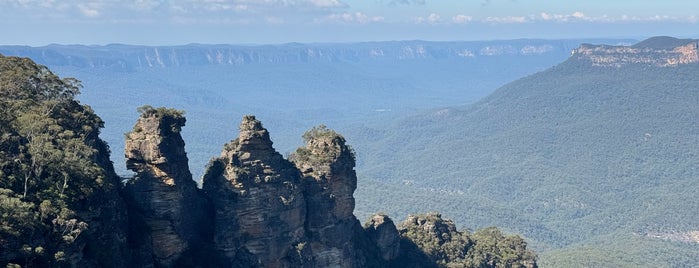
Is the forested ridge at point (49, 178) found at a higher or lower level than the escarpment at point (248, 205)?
higher

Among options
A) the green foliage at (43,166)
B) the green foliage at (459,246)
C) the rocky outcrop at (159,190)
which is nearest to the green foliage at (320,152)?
the rocky outcrop at (159,190)

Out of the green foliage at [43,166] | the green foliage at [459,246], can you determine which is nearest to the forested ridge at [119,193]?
the green foliage at [43,166]

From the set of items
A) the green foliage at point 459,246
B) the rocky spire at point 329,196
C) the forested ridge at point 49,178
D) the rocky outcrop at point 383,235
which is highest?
the forested ridge at point 49,178

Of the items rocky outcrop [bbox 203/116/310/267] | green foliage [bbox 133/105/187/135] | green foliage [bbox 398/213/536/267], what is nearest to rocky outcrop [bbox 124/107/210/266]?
green foliage [bbox 133/105/187/135]

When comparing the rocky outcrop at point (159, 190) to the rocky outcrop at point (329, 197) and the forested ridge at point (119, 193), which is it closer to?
the forested ridge at point (119, 193)

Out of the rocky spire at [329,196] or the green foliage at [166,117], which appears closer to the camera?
the green foliage at [166,117]

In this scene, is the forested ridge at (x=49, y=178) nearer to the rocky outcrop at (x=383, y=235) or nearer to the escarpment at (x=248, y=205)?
the escarpment at (x=248, y=205)

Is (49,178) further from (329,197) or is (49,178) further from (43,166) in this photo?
(329,197)

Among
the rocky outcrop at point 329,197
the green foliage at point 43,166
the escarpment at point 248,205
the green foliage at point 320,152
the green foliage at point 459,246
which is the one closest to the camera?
the green foliage at point 43,166

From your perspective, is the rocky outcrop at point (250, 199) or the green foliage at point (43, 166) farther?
the rocky outcrop at point (250, 199)

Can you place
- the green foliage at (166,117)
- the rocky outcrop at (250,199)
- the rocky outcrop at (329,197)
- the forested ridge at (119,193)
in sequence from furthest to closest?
1. the rocky outcrop at (329,197)
2. the rocky outcrop at (250,199)
3. the green foliage at (166,117)
4. the forested ridge at (119,193)
